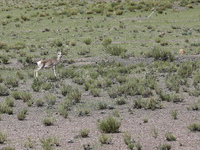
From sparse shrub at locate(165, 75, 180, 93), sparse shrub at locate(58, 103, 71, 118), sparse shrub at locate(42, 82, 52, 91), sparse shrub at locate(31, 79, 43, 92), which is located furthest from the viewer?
sparse shrub at locate(42, 82, 52, 91)

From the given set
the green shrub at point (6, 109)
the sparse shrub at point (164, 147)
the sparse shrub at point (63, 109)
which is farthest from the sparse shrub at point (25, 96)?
the sparse shrub at point (164, 147)

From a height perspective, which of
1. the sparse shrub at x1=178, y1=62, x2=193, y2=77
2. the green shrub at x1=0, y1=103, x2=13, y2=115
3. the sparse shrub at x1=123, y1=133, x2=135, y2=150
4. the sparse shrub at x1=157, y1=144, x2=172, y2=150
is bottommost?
the sparse shrub at x1=178, y1=62, x2=193, y2=77

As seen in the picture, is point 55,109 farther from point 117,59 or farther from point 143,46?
point 143,46

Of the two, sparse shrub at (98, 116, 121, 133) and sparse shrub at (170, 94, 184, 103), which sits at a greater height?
sparse shrub at (98, 116, 121, 133)

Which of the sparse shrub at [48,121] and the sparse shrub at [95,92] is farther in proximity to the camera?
the sparse shrub at [95,92]

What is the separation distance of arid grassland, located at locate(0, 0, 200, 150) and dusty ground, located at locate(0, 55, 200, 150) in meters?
0.02

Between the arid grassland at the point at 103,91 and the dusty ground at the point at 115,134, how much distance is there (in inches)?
0.9

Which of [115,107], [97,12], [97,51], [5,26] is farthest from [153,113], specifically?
[97,12]

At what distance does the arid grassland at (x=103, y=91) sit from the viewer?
916 cm

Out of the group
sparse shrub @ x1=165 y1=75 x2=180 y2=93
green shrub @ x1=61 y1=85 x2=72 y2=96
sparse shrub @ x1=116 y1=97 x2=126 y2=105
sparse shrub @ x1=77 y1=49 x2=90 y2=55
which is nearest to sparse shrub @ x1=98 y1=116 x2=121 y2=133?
sparse shrub @ x1=116 y1=97 x2=126 y2=105

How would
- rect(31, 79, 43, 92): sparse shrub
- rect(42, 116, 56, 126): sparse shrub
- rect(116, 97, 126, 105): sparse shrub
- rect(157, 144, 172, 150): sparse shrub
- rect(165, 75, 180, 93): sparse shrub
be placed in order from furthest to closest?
1. rect(31, 79, 43, 92): sparse shrub
2. rect(165, 75, 180, 93): sparse shrub
3. rect(116, 97, 126, 105): sparse shrub
4. rect(42, 116, 56, 126): sparse shrub
5. rect(157, 144, 172, 150): sparse shrub

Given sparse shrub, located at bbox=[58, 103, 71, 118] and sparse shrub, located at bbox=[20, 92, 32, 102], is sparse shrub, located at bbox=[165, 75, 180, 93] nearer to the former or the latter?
sparse shrub, located at bbox=[58, 103, 71, 118]

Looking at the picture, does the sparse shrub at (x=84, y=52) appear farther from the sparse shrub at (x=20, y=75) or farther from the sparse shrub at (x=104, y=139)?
the sparse shrub at (x=104, y=139)

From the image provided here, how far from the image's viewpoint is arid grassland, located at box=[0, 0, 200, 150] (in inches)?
360
